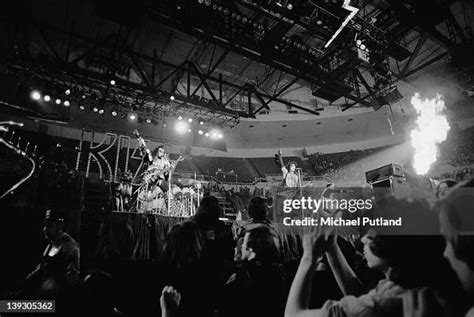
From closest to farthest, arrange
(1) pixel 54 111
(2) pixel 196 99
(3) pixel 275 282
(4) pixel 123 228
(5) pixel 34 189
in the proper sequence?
(3) pixel 275 282 < (5) pixel 34 189 < (4) pixel 123 228 < (2) pixel 196 99 < (1) pixel 54 111

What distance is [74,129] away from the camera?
11617 mm

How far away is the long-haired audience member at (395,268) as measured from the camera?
97 cm

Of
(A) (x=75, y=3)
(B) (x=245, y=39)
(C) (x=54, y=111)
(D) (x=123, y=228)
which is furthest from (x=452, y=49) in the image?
(C) (x=54, y=111)

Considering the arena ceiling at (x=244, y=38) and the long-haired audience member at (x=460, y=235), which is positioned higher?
the arena ceiling at (x=244, y=38)

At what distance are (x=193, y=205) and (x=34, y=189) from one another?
4.17 meters

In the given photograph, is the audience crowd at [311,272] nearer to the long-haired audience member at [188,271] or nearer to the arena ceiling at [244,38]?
the long-haired audience member at [188,271]

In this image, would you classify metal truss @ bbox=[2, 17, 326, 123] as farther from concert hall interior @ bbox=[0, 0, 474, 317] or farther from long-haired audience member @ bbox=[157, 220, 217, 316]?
long-haired audience member @ bbox=[157, 220, 217, 316]

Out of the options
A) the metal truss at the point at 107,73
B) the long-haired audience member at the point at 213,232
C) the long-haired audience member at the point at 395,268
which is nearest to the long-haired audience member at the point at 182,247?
the long-haired audience member at the point at 213,232

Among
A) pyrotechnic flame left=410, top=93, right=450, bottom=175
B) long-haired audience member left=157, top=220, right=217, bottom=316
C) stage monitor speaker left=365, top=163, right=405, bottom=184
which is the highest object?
pyrotechnic flame left=410, top=93, right=450, bottom=175

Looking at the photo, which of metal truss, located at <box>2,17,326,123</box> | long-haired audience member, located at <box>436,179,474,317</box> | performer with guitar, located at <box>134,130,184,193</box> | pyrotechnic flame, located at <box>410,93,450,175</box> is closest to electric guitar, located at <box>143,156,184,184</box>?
performer with guitar, located at <box>134,130,184,193</box>

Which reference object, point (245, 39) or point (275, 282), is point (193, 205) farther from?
point (275, 282)

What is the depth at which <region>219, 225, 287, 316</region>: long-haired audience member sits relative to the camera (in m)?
1.67

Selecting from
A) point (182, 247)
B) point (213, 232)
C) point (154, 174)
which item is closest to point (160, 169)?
point (154, 174)

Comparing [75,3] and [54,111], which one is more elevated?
[75,3]
